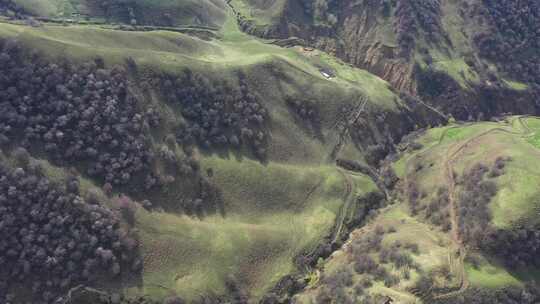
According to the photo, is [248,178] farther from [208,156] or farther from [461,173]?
[461,173]

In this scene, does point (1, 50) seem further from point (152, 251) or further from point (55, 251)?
point (152, 251)

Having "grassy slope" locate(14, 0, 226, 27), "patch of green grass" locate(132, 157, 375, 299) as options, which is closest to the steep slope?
"grassy slope" locate(14, 0, 226, 27)

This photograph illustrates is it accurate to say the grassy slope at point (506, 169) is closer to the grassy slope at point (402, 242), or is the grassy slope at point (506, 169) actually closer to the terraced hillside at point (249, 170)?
the terraced hillside at point (249, 170)

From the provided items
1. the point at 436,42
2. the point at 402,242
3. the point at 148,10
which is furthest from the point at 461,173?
the point at 148,10

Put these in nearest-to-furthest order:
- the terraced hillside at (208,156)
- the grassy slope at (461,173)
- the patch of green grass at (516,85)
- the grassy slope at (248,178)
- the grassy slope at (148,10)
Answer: the terraced hillside at (208,156)
the grassy slope at (248,178)
the grassy slope at (461,173)
the grassy slope at (148,10)
the patch of green grass at (516,85)

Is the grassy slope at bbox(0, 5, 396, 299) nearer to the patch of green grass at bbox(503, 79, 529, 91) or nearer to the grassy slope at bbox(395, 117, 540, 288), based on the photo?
the grassy slope at bbox(395, 117, 540, 288)

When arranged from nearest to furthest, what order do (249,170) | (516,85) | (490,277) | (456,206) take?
(490,277) < (456,206) < (249,170) < (516,85)

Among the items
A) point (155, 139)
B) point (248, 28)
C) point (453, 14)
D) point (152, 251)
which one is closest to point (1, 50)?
point (155, 139)

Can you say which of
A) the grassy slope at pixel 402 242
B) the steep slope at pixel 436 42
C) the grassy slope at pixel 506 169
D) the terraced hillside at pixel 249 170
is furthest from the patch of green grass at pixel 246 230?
the steep slope at pixel 436 42

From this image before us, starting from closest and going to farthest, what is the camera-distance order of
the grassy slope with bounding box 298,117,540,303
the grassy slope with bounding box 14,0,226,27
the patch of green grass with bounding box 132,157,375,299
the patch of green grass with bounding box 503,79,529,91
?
1. the patch of green grass with bounding box 132,157,375,299
2. the grassy slope with bounding box 298,117,540,303
3. the grassy slope with bounding box 14,0,226,27
4. the patch of green grass with bounding box 503,79,529,91
